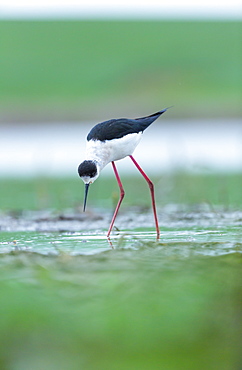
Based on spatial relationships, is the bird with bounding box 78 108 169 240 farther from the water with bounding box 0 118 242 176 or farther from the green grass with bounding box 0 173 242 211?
the water with bounding box 0 118 242 176

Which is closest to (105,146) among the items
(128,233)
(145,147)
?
(128,233)

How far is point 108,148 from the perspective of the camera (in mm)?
4590

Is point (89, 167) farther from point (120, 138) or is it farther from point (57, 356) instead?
point (57, 356)

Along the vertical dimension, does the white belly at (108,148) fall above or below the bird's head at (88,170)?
above

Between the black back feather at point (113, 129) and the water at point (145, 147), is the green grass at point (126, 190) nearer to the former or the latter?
the water at point (145, 147)

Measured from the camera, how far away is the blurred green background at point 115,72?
18.0m

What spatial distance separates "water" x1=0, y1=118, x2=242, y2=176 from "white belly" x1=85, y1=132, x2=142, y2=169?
212cm

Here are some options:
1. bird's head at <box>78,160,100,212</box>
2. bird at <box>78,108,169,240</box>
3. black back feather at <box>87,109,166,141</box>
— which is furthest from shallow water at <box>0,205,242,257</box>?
black back feather at <box>87,109,166,141</box>

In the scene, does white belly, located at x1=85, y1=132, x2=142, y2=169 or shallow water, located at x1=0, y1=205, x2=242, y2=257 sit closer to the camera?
shallow water, located at x1=0, y1=205, x2=242, y2=257

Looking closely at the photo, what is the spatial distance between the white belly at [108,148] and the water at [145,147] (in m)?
2.12

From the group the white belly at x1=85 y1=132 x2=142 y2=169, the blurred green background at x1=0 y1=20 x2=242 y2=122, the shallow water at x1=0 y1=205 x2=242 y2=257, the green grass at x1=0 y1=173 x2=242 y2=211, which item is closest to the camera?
the shallow water at x1=0 y1=205 x2=242 y2=257

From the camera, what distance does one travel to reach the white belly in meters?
4.54

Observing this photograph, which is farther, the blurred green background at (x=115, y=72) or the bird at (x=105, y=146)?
the blurred green background at (x=115, y=72)


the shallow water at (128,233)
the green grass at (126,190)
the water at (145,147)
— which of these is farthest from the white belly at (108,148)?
the water at (145,147)
